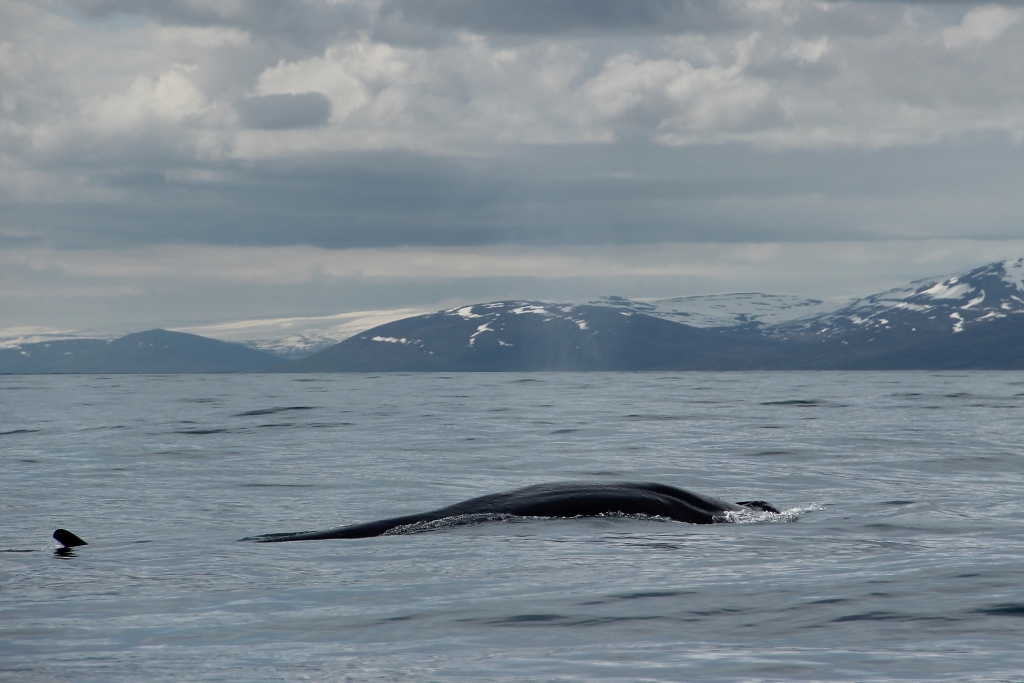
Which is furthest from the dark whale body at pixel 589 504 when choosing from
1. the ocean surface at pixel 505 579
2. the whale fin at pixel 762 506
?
the whale fin at pixel 762 506

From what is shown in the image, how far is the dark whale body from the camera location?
1462cm

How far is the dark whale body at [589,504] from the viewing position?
14.6 metres

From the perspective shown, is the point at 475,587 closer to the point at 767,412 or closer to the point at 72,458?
the point at 72,458

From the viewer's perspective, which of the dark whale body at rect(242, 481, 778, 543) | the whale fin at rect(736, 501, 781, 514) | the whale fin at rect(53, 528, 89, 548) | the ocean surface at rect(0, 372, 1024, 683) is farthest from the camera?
the whale fin at rect(736, 501, 781, 514)

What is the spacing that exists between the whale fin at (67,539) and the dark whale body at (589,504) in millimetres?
2853

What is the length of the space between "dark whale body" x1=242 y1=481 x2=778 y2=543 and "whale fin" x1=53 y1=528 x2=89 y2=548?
9.36 ft

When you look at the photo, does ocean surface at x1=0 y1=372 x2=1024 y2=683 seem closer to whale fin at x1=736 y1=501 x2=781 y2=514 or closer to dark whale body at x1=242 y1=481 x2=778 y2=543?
dark whale body at x1=242 y1=481 x2=778 y2=543

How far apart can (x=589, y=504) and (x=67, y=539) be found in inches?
244

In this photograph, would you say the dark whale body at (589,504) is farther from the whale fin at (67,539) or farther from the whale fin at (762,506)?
the whale fin at (67,539)

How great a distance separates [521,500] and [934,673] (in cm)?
821

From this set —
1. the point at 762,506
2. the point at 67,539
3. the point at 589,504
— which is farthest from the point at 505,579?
the point at 762,506

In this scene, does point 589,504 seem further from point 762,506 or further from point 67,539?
point 67,539

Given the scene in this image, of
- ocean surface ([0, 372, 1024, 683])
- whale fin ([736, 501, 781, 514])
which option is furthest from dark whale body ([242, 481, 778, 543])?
whale fin ([736, 501, 781, 514])

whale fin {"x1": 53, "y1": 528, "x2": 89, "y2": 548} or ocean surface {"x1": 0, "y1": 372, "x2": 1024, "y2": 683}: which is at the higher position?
whale fin {"x1": 53, "y1": 528, "x2": 89, "y2": 548}
